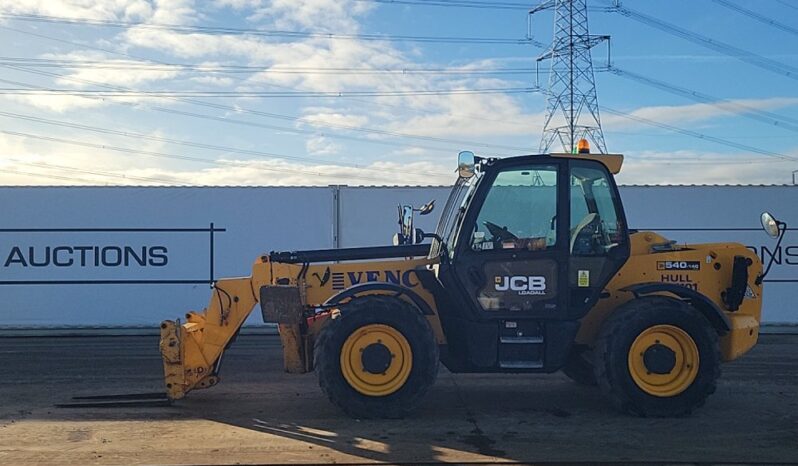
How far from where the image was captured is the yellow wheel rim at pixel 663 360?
704 cm

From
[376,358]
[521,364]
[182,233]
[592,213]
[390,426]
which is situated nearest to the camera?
[390,426]

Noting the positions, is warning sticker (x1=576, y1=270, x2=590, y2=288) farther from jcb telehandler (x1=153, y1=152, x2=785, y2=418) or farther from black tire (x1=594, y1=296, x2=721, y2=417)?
black tire (x1=594, y1=296, x2=721, y2=417)

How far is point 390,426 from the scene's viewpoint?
6.70 m

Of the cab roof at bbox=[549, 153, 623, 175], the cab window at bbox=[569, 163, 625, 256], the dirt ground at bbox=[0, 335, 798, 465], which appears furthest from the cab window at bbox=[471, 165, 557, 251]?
the dirt ground at bbox=[0, 335, 798, 465]

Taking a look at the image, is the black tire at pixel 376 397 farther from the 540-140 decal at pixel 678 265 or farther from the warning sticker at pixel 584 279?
the 540-140 decal at pixel 678 265

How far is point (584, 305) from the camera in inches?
Answer: 285

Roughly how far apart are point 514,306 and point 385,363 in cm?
132

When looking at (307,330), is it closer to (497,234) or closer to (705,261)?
(497,234)

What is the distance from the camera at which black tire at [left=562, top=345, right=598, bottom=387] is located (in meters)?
7.57

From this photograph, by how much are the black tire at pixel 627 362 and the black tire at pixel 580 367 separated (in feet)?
1.28

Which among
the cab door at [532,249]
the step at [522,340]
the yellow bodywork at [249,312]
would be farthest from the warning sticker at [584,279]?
the yellow bodywork at [249,312]

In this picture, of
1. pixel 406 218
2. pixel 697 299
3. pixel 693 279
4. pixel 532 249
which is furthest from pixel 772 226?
pixel 406 218

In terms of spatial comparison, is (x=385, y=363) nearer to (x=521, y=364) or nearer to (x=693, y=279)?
(x=521, y=364)

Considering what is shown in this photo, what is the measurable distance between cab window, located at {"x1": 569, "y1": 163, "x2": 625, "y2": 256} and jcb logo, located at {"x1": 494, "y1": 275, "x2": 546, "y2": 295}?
1.40 feet
